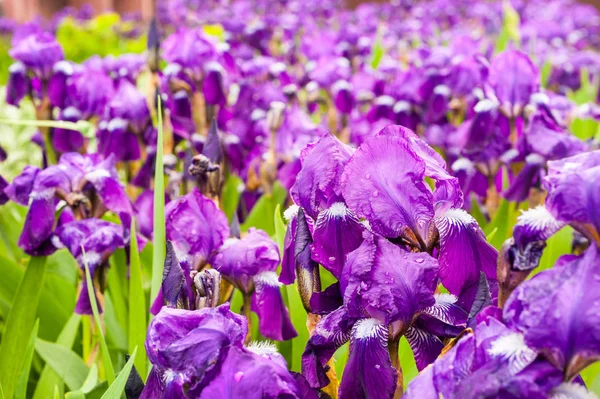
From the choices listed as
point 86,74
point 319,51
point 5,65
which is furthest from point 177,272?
point 5,65

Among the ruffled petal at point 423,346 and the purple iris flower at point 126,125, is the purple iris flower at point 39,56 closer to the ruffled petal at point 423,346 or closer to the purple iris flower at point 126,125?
the purple iris flower at point 126,125

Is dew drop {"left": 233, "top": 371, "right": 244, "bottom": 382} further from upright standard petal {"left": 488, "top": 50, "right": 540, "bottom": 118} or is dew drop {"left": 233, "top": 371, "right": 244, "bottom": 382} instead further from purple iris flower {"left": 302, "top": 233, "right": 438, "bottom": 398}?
upright standard petal {"left": 488, "top": 50, "right": 540, "bottom": 118}

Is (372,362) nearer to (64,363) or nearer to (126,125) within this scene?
(64,363)

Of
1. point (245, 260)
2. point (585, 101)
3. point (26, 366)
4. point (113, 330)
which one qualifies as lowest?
point (585, 101)

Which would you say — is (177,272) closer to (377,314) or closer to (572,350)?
(377,314)

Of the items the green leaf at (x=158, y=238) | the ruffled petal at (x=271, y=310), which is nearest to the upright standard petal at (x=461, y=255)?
the ruffled petal at (x=271, y=310)

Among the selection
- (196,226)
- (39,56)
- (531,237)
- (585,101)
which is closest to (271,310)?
(196,226)

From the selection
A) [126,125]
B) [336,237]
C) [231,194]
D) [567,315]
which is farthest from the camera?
[231,194]
